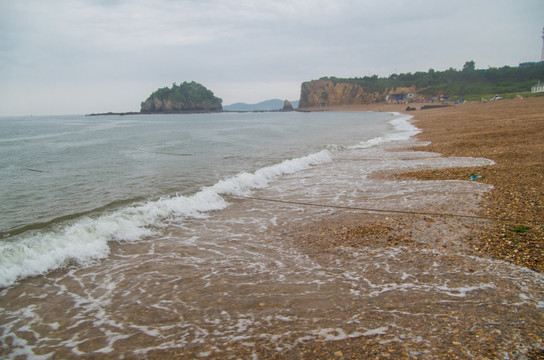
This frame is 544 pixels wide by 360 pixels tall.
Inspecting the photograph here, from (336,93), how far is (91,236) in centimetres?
16767

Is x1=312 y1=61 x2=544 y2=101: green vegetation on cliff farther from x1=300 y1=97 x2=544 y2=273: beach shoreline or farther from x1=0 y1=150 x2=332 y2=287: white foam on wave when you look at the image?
x1=0 y1=150 x2=332 y2=287: white foam on wave

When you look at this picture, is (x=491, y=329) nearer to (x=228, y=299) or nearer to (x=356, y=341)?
(x=356, y=341)

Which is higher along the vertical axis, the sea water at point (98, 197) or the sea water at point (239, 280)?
the sea water at point (98, 197)

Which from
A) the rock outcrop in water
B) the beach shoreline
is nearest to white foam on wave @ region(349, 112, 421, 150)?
the beach shoreline

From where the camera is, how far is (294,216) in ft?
23.9

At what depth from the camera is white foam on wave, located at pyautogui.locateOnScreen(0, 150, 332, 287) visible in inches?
204

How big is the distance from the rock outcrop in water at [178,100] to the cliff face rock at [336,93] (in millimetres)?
57012

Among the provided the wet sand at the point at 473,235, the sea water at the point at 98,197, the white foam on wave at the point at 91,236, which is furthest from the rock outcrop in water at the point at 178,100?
the wet sand at the point at 473,235

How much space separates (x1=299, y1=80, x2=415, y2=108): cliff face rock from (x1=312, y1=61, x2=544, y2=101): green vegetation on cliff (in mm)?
2530

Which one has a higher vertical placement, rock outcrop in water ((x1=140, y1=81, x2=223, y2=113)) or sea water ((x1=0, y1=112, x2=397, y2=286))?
rock outcrop in water ((x1=140, y1=81, x2=223, y2=113))

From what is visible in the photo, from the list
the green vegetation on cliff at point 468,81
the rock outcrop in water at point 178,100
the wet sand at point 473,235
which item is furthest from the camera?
the rock outcrop in water at point 178,100

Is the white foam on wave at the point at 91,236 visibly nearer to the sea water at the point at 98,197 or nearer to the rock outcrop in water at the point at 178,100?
the sea water at the point at 98,197

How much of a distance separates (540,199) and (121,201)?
33.7 feet

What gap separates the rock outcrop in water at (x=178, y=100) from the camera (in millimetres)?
163375
